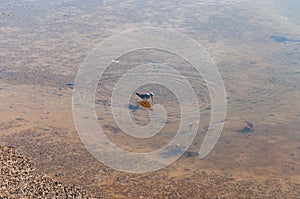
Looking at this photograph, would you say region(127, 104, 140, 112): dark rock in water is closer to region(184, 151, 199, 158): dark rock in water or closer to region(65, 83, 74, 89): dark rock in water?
region(65, 83, 74, 89): dark rock in water

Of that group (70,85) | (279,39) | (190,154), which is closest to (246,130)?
(190,154)

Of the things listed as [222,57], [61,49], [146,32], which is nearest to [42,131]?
[61,49]

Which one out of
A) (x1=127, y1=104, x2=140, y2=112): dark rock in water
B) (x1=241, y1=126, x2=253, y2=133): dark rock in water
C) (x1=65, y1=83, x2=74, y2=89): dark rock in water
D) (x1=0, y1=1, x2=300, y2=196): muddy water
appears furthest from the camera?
(x1=65, y1=83, x2=74, y2=89): dark rock in water

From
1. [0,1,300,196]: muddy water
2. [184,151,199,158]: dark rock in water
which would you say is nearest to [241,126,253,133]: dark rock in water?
[0,1,300,196]: muddy water

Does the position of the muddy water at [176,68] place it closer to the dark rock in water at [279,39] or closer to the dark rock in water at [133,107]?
the dark rock in water at [133,107]

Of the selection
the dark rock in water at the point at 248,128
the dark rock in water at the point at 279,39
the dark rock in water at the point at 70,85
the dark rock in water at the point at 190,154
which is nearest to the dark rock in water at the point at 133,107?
the dark rock in water at the point at 70,85

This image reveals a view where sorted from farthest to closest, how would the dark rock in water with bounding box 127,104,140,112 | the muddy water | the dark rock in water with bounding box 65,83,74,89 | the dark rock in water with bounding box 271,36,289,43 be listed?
the dark rock in water with bounding box 271,36,289,43 → the dark rock in water with bounding box 65,83,74,89 → the dark rock in water with bounding box 127,104,140,112 → the muddy water

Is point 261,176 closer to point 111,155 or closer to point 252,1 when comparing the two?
point 111,155

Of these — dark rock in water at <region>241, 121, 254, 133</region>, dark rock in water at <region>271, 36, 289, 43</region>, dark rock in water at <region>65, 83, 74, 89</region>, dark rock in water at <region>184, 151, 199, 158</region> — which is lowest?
dark rock in water at <region>65, 83, 74, 89</region>

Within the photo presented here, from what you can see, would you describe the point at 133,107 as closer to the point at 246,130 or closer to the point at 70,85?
the point at 70,85

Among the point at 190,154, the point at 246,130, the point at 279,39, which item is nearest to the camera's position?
the point at 190,154
